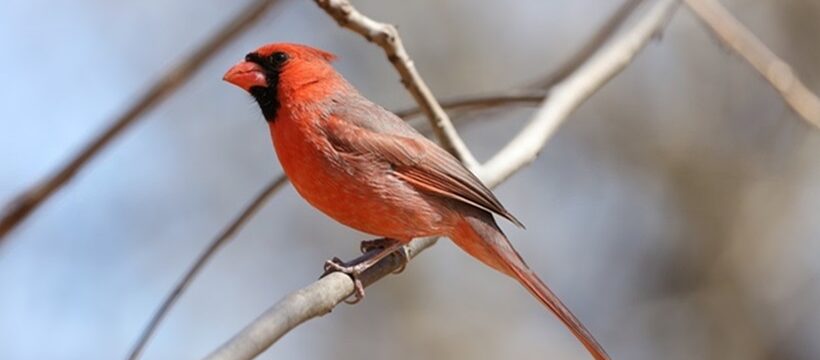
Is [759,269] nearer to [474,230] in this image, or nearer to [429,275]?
[429,275]

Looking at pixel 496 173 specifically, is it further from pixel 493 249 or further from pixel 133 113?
pixel 133 113

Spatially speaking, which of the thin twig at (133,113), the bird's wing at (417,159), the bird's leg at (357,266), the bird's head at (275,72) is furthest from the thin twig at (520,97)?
the thin twig at (133,113)

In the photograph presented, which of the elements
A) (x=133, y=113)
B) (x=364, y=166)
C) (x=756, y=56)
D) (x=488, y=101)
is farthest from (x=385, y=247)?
(x=133, y=113)

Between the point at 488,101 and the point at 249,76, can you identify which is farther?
the point at 488,101

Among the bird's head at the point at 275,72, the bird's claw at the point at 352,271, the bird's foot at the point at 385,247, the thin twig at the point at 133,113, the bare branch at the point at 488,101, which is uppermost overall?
the bird's head at the point at 275,72

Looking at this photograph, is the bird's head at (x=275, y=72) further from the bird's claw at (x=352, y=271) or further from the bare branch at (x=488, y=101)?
the bird's claw at (x=352, y=271)

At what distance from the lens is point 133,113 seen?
4.33 feet

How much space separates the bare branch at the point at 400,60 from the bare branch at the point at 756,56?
0.55 metres

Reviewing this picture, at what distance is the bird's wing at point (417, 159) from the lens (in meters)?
2.43

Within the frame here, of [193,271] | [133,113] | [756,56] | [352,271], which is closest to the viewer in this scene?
[133,113]

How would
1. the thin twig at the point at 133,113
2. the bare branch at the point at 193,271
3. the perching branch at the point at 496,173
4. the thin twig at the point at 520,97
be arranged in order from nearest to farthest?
the thin twig at the point at 133,113
the perching branch at the point at 496,173
the bare branch at the point at 193,271
the thin twig at the point at 520,97

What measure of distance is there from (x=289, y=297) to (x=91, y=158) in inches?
20.7

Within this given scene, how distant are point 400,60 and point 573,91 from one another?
547 mm

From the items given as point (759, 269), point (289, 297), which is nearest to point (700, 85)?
point (759, 269)
